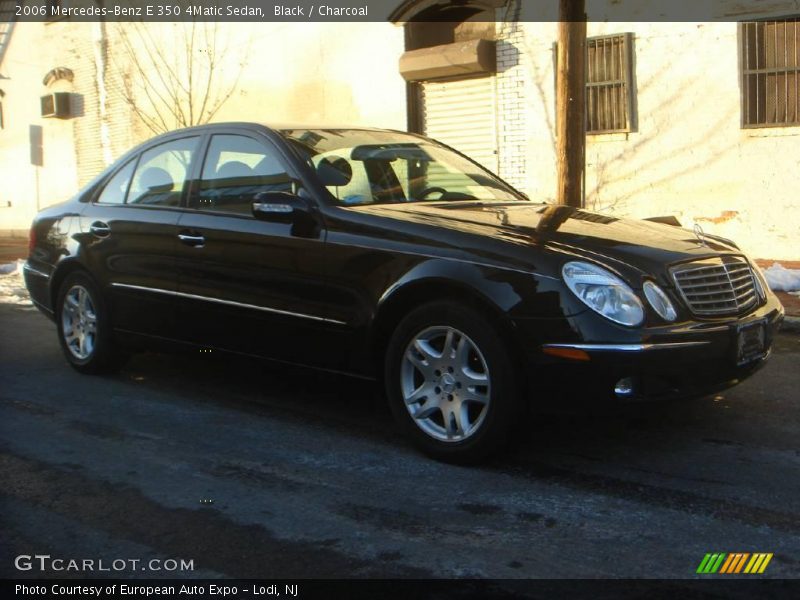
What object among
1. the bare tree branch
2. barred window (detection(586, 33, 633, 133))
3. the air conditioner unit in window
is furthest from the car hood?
the air conditioner unit in window

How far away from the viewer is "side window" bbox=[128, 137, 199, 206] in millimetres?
5930

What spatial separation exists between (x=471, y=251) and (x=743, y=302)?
133cm

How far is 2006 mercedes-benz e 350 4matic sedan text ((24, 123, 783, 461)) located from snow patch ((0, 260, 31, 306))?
4.99 meters

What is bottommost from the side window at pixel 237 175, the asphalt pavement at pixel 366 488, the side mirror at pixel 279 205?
the asphalt pavement at pixel 366 488

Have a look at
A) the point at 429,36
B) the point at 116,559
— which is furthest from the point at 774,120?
the point at 116,559

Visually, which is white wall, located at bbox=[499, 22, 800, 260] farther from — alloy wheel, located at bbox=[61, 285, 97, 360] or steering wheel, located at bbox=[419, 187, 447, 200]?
alloy wheel, located at bbox=[61, 285, 97, 360]

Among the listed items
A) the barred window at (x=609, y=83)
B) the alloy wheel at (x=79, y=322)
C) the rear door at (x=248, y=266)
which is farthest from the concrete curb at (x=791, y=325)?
the barred window at (x=609, y=83)

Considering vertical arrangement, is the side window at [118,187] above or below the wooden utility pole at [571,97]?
below

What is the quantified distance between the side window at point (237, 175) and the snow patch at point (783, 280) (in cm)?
588

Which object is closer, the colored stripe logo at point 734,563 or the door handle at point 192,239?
the colored stripe logo at point 734,563

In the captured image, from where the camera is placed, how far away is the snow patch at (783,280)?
30.9 feet

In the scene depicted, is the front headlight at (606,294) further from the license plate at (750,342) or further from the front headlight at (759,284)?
the front headlight at (759,284)

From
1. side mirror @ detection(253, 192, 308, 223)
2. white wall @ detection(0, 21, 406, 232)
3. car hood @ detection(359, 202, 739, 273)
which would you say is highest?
white wall @ detection(0, 21, 406, 232)

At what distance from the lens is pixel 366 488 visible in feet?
13.8
